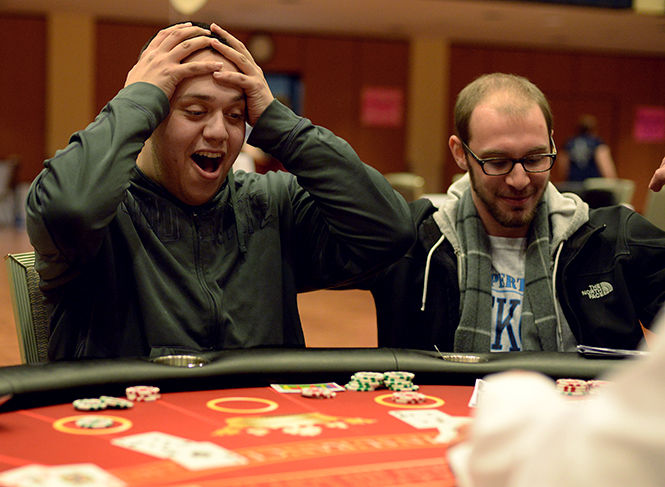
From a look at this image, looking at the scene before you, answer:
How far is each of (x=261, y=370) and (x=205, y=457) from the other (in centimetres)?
41

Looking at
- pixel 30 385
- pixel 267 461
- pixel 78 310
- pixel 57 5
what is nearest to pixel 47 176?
pixel 78 310

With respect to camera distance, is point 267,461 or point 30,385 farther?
point 30,385

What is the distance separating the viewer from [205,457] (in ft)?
3.29

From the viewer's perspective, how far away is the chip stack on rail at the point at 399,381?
1383mm

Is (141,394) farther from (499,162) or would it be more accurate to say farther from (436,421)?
(499,162)

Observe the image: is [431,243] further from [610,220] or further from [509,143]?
[610,220]

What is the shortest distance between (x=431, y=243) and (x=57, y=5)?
9824 mm

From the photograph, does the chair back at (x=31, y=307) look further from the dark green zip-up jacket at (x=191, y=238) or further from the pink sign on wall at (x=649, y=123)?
the pink sign on wall at (x=649, y=123)

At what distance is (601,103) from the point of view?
13.9m

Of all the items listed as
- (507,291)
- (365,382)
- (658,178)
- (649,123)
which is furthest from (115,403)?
(649,123)

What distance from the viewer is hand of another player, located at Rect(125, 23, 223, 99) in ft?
5.75

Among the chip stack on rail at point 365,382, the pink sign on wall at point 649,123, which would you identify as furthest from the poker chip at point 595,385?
the pink sign on wall at point 649,123

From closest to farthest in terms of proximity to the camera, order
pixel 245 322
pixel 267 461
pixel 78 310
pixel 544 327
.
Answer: pixel 267 461, pixel 78 310, pixel 245 322, pixel 544 327

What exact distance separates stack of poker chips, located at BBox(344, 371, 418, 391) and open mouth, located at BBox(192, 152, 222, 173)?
648 mm
